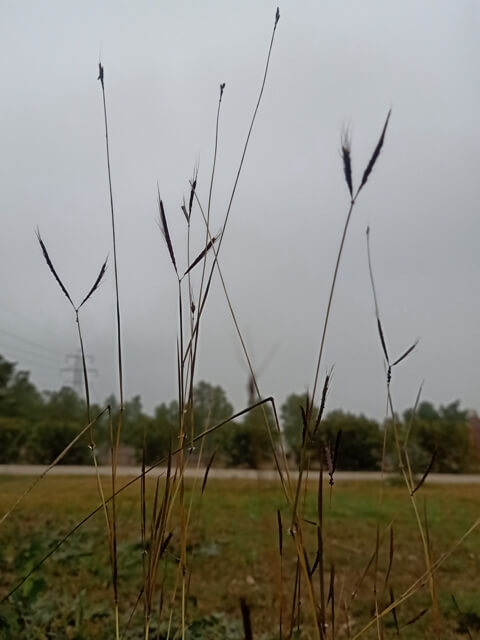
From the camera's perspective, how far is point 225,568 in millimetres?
3133

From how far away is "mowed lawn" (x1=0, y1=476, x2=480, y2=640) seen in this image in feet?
5.32

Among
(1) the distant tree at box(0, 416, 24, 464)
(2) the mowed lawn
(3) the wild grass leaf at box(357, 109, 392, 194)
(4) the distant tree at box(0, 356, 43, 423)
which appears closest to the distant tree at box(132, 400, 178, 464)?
(2) the mowed lawn

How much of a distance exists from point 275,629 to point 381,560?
57.0 inches

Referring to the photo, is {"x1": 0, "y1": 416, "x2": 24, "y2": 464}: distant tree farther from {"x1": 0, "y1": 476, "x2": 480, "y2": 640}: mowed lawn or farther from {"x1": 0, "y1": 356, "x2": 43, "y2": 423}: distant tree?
{"x1": 0, "y1": 476, "x2": 480, "y2": 640}: mowed lawn

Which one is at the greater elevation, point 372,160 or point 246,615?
point 372,160

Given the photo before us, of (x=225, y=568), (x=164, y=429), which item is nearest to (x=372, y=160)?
(x=164, y=429)

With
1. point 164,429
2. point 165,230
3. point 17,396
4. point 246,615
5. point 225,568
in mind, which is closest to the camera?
point 246,615

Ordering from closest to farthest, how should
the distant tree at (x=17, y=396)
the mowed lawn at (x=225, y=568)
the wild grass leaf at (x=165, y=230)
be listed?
the wild grass leaf at (x=165, y=230) < the mowed lawn at (x=225, y=568) < the distant tree at (x=17, y=396)

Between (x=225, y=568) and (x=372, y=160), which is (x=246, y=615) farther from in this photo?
(x=225, y=568)

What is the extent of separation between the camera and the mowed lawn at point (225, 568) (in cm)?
162

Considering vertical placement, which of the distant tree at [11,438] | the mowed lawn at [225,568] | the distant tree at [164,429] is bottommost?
the mowed lawn at [225,568]

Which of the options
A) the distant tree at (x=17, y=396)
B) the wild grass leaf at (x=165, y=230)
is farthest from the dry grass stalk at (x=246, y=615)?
the distant tree at (x=17, y=396)

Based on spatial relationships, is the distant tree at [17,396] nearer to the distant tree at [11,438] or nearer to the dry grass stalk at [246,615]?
the distant tree at [11,438]

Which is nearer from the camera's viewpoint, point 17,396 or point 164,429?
point 164,429
